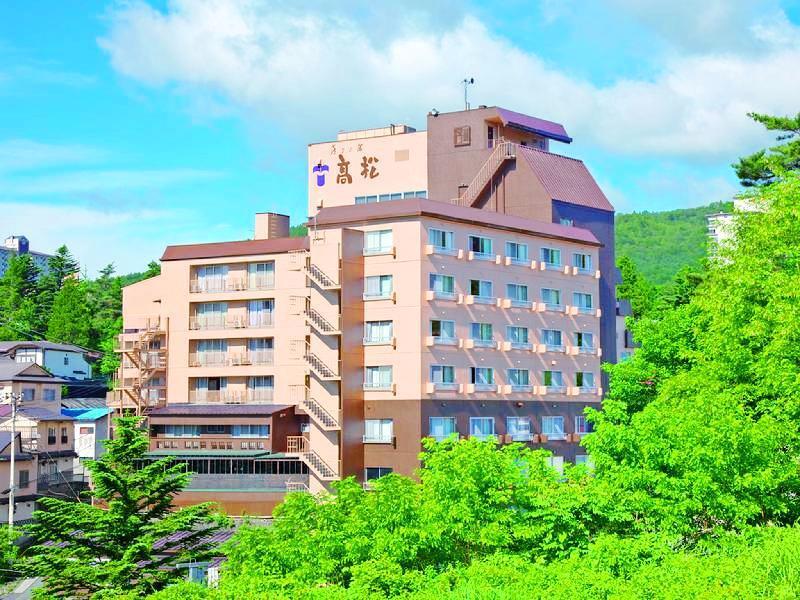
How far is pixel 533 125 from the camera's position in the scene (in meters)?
82.3

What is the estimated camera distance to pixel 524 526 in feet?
108

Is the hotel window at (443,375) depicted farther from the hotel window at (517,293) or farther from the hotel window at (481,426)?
the hotel window at (517,293)

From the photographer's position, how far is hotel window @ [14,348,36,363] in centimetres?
9594

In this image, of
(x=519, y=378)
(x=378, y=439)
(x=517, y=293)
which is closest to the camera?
(x=378, y=439)

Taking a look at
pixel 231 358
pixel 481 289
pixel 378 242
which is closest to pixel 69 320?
pixel 231 358

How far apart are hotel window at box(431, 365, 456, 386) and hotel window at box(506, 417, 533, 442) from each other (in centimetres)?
585

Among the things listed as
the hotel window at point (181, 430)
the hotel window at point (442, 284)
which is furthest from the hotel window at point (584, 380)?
the hotel window at point (181, 430)

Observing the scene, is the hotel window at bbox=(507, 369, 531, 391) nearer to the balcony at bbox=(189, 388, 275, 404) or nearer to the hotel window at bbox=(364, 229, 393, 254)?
the hotel window at bbox=(364, 229, 393, 254)

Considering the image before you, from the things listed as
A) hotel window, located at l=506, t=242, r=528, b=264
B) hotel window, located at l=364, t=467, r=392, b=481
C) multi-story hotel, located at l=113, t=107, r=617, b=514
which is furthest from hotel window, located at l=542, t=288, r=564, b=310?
hotel window, located at l=364, t=467, r=392, b=481

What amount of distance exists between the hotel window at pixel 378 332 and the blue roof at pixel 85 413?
114ft

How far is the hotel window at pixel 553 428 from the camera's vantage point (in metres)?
72.8

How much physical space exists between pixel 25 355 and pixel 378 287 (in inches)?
1754

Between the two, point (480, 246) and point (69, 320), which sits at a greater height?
point (480, 246)

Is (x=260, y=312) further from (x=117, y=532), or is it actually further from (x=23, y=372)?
(x=117, y=532)
